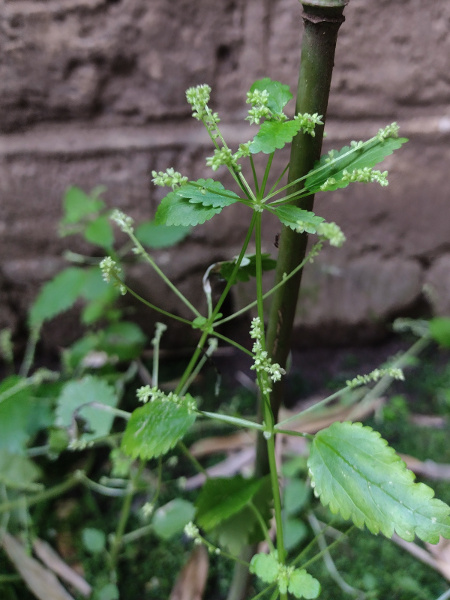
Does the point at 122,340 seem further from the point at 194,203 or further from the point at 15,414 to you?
the point at 194,203

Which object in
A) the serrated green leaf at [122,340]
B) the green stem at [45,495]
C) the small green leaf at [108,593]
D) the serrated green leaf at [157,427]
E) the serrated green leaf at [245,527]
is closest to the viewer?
the serrated green leaf at [157,427]

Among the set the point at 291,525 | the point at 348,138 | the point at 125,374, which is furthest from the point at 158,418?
the point at 348,138

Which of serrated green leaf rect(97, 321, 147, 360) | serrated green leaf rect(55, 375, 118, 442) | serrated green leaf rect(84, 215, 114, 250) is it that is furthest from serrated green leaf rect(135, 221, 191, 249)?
serrated green leaf rect(55, 375, 118, 442)

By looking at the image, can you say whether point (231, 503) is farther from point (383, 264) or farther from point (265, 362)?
point (383, 264)

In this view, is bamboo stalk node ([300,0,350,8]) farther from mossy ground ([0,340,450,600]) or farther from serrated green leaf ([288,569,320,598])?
mossy ground ([0,340,450,600])

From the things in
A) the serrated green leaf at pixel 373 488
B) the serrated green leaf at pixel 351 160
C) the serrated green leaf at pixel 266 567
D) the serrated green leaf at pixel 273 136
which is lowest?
the serrated green leaf at pixel 266 567

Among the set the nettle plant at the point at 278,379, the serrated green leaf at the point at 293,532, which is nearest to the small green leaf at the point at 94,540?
the serrated green leaf at the point at 293,532

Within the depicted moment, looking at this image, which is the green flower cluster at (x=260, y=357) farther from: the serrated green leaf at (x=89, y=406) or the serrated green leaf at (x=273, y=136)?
the serrated green leaf at (x=89, y=406)
